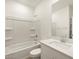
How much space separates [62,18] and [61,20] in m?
0.07

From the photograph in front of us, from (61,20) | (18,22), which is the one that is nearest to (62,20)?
(61,20)

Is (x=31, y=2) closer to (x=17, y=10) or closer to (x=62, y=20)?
(x=17, y=10)

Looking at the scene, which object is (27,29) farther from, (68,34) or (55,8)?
(68,34)

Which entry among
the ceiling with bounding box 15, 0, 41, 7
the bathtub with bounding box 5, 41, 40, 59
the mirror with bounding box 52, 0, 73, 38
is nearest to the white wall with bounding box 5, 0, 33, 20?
the ceiling with bounding box 15, 0, 41, 7

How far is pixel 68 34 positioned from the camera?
72.4 inches

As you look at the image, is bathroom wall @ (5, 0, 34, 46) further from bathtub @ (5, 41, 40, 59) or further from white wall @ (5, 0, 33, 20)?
bathtub @ (5, 41, 40, 59)

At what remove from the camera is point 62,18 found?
2.05 meters

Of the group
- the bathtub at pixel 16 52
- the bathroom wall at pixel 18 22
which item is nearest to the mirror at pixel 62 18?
the bathtub at pixel 16 52

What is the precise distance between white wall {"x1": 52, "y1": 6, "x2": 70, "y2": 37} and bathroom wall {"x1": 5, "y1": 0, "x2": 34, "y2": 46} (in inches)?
71.2

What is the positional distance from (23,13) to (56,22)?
208 centimetres

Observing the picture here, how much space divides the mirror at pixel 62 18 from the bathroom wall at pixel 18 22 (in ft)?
5.86

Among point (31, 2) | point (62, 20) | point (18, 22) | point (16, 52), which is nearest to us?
point (62, 20)
